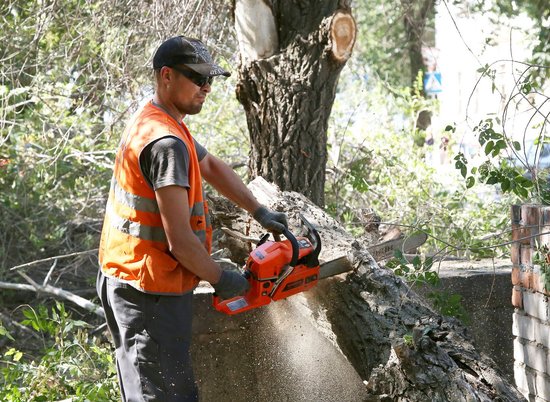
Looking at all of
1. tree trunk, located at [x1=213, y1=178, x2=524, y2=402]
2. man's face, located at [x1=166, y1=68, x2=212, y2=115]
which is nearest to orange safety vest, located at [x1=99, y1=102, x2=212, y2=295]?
man's face, located at [x1=166, y1=68, x2=212, y2=115]

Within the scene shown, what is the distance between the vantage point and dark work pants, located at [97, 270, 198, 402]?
10.5 ft

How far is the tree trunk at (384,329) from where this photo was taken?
2.82m

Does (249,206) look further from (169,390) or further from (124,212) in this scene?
(169,390)

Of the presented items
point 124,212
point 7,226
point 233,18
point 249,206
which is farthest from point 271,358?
point 7,226

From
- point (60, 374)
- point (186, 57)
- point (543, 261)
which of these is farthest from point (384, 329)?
point (60, 374)

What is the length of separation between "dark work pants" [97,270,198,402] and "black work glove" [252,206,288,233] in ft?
1.71

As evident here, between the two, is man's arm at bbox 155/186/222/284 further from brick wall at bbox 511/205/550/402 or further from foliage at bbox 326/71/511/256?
foliage at bbox 326/71/511/256

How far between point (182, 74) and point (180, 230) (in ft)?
2.21

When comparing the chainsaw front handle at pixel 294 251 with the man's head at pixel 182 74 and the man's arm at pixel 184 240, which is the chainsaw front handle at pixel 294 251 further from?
the man's head at pixel 182 74

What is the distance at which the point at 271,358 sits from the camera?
14.2ft

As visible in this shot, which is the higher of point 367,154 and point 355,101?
point 355,101

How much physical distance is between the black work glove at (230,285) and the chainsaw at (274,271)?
0.28ft

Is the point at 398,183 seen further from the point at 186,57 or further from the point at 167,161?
the point at 167,161

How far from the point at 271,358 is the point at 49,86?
4.01 meters
